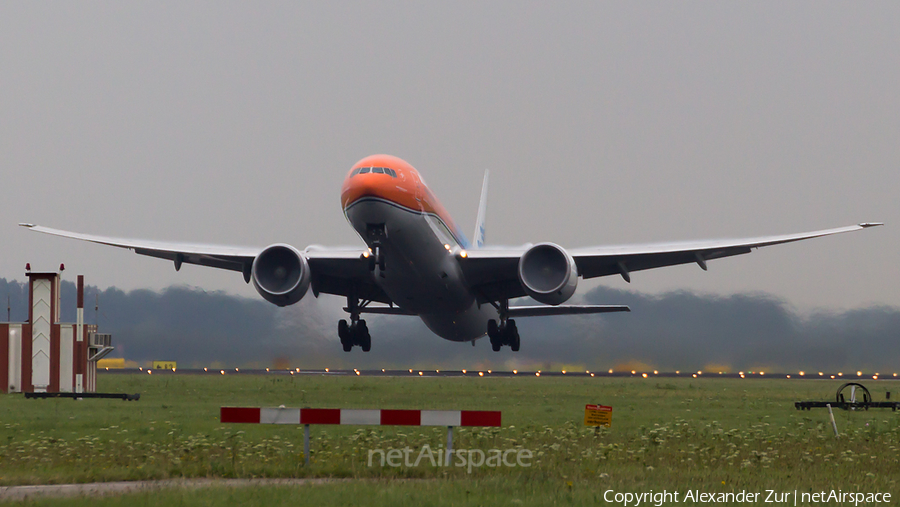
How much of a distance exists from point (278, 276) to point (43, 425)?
8.99 m

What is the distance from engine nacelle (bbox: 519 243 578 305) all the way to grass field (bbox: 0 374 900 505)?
3.11 meters

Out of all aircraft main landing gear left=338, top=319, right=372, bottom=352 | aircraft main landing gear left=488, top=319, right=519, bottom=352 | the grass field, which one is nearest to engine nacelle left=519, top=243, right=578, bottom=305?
the grass field

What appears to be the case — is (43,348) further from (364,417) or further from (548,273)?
(364,417)

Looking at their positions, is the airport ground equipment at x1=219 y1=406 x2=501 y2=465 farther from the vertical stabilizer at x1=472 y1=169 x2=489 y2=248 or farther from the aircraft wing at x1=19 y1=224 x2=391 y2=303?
the vertical stabilizer at x1=472 y1=169 x2=489 y2=248

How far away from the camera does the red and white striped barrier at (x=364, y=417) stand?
41.0ft

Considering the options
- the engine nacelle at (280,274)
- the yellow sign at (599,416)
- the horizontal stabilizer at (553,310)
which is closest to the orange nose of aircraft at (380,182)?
the engine nacelle at (280,274)

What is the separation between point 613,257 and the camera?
2888cm

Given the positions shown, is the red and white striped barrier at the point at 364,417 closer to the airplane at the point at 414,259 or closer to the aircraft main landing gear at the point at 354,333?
the airplane at the point at 414,259

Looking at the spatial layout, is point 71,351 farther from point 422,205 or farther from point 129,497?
point 129,497

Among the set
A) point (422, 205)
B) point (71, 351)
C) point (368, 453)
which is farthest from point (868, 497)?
point (71, 351)

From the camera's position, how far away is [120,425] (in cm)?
1917

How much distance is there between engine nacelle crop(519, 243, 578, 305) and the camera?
26.7m

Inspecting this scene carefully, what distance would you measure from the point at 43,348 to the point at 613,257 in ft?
59.7

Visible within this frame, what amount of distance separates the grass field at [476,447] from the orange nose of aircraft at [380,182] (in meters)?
5.35
